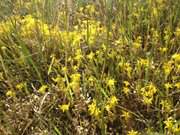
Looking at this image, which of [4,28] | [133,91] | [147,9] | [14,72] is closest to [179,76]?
[133,91]

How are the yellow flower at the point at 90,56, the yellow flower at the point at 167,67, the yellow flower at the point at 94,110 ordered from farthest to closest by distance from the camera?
the yellow flower at the point at 90,56
the yellow flower at the point at 167,67
the yellow flower at the point at 94,110

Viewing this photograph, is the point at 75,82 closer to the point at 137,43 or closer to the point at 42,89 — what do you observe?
the point at 42,89

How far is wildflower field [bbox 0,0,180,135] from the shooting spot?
1.76m

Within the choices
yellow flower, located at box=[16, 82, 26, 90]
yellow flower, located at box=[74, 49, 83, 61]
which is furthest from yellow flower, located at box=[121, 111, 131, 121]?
yellow flower, located at box=[16, 82, 26, 90]

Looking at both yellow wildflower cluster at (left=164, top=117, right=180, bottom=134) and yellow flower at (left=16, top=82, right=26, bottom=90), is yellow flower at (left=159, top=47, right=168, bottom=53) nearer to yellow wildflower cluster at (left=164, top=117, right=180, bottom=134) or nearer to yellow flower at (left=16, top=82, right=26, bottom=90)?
yellow wildflower cluster at (left=164, top=117, right=180, bottom=134)

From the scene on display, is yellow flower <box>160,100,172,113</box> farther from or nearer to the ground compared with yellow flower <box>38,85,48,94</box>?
nearer to the ground

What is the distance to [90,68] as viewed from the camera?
1.94 meters

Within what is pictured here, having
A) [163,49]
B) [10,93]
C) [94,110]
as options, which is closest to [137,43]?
[163,49]

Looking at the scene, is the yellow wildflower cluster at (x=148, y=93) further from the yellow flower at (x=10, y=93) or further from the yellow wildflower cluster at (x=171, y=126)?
the yellow flower at (x=10, y=93)

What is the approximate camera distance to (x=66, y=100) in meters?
1.86

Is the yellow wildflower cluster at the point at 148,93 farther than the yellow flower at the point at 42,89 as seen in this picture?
No

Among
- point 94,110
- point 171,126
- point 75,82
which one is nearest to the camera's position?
point 171,126

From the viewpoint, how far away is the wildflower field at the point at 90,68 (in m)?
1.76

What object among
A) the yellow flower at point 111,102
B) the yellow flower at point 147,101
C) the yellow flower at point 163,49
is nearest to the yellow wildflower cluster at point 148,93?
the yellow flower at point 147,101
